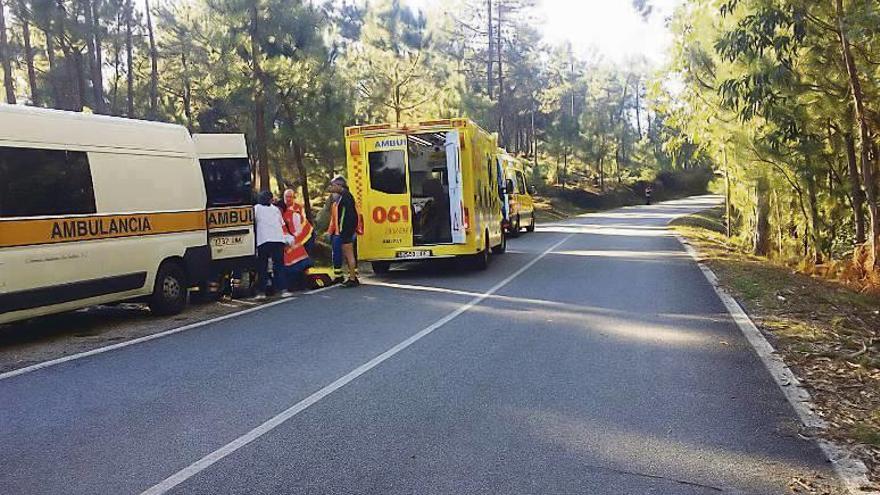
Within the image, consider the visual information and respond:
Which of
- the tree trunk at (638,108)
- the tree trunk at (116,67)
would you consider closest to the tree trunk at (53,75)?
the tree trunk at (116,67)

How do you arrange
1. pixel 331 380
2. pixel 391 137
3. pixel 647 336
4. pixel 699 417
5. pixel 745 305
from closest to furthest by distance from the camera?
pixel 699 417 < pixel 331 380 < pixel 647 336 < pixel 745 305 < pixel 391 137

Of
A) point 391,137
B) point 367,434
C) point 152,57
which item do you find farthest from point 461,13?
point 367,434

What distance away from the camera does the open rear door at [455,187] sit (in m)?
15.4

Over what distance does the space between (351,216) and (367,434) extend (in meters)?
8.99

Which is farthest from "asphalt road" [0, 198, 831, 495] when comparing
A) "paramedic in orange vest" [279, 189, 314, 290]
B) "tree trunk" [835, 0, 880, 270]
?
"tree trunk" [835, 0, 880, 270]

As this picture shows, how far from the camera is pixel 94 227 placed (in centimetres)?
1002

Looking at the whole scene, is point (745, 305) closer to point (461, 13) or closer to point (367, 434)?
point (367, 434)

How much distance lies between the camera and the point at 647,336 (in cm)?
923

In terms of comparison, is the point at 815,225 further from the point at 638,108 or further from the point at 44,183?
the point at 638,108

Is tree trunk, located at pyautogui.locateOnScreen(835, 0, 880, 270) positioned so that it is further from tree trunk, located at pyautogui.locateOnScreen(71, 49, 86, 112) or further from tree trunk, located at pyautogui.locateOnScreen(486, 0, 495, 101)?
tree trunk, located at pyautogui.locateOnScreen(486, 0, 495, 101)

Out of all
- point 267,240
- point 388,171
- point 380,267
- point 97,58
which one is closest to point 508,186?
point 380,267

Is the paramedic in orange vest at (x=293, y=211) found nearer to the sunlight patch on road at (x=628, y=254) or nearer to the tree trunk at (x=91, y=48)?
the sunlight patch on road at (x=628, y=254)

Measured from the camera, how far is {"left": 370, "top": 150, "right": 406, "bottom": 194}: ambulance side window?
15.7 meters

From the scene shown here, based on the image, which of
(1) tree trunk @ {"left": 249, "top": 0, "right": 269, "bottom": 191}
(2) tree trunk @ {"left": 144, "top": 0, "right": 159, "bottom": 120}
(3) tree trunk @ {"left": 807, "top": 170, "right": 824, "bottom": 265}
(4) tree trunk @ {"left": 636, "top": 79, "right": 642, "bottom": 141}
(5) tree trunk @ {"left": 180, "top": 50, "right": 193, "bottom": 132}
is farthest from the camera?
(4) tree trunk @ {"left": 636, "top": 79, "right": 642, "bottom": 141}
